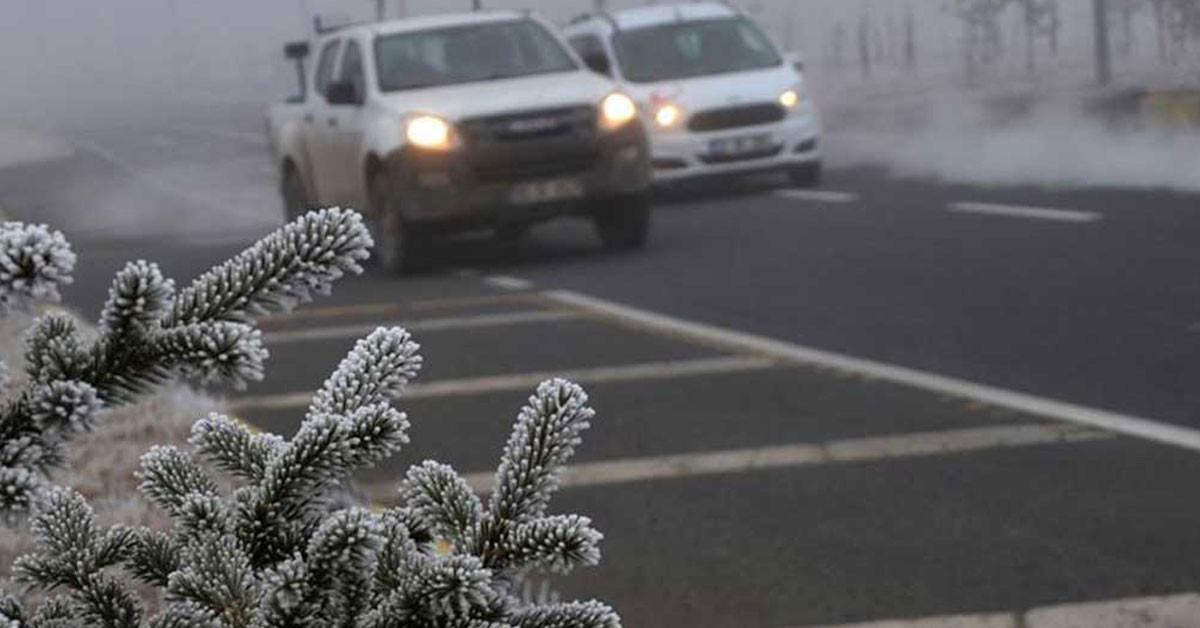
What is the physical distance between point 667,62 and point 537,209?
674 cm

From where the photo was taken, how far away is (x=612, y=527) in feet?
24.0

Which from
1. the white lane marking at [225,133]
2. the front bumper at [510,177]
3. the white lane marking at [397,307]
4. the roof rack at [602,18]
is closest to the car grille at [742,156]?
the roof rack at [602,18]

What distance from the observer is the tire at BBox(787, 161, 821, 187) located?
904 inches

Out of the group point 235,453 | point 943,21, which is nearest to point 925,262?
point 235,453

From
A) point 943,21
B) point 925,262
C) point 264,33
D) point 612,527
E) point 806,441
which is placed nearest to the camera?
point 612,527

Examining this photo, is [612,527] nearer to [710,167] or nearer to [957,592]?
[957,592]

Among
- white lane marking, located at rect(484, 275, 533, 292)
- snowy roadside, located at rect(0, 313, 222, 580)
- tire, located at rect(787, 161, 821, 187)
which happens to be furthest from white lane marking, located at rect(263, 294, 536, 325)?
tire, located at rect(787, 161, 821, 187)

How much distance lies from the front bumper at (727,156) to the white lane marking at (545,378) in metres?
11.3

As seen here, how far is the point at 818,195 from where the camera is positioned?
70.7 feet

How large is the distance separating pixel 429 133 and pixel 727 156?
19.4 feet

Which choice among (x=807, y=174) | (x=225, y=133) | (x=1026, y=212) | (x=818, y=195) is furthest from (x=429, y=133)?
(x=225, y=133)

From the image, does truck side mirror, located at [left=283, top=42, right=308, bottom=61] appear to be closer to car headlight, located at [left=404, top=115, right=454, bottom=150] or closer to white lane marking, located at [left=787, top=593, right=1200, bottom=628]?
car headlight, located at [left=404, top=115, right=454, bottom=150]

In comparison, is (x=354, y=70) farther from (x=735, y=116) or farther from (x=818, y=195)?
(x=735, y=116)

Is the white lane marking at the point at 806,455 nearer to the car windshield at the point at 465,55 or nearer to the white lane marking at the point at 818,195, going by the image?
the car windshield at the point at 465,55
